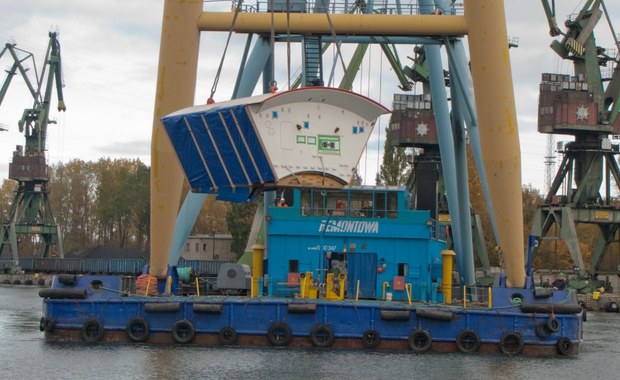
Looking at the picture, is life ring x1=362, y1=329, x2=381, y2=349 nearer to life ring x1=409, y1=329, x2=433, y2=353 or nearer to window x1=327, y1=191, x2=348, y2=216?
life ring x1=409, y1=329, x2=433, y2=353

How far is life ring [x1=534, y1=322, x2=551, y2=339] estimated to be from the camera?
2969 cm

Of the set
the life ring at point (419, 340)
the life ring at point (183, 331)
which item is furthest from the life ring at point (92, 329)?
the life ring at point (419, 340)

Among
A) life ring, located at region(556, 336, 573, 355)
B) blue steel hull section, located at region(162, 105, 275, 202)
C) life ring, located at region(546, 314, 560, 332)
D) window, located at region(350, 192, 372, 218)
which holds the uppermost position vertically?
blue steel hull section, located at region(162, 105, 275, 202)

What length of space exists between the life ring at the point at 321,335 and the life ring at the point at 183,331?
3.18 meters

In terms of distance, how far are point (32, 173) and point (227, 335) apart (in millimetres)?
69804

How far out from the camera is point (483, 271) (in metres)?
74.0

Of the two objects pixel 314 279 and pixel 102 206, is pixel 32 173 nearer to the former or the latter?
pixel 102 206

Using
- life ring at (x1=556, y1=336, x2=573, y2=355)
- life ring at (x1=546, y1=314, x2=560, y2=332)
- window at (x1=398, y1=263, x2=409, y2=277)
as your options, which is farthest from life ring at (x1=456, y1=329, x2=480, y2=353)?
window at (x1=398, y1=263, x2=409, y2=277)

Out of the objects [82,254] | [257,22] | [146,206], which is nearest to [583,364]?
[257,22]

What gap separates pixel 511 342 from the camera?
96.8 ft

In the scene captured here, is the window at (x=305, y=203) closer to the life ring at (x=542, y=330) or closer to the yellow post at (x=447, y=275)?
the yellow post at (x=447, y=275)

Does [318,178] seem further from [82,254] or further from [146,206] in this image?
[146,206]

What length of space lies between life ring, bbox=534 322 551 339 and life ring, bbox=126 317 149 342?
10313 millimetres

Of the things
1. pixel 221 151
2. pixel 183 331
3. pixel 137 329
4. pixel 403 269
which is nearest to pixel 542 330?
pixel 403 269
